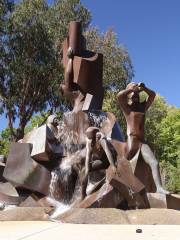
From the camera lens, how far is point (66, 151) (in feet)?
42.8

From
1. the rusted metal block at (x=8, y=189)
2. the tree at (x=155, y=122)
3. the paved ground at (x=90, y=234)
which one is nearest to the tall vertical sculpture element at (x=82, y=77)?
the rusted metal block at (x=8, y=189)

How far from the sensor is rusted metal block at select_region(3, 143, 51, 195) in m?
12.1

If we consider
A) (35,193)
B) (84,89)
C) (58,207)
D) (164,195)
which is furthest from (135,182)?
(84,89)

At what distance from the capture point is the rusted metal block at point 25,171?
12148 mm

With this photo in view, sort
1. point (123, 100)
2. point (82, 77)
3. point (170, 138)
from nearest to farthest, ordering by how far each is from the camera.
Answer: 1. point (123, 100)
2. point (82, 77)
3. point (170, 138)

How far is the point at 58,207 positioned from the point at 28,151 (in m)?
1.88

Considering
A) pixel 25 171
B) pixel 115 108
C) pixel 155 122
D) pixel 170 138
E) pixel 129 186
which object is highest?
pixel 129 186

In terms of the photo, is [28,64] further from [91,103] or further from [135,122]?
[135,122]

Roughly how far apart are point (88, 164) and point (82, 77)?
4.47 meters

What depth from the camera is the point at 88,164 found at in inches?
442

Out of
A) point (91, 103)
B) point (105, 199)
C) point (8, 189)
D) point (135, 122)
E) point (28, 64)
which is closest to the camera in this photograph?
point (105, 199)

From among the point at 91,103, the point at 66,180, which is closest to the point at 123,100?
the point at 66,180

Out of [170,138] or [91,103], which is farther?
[170,138]

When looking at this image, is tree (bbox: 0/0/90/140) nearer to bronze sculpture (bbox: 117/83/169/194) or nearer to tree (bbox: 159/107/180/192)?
bronze sculpture (bbox: 117/83/169/194)
